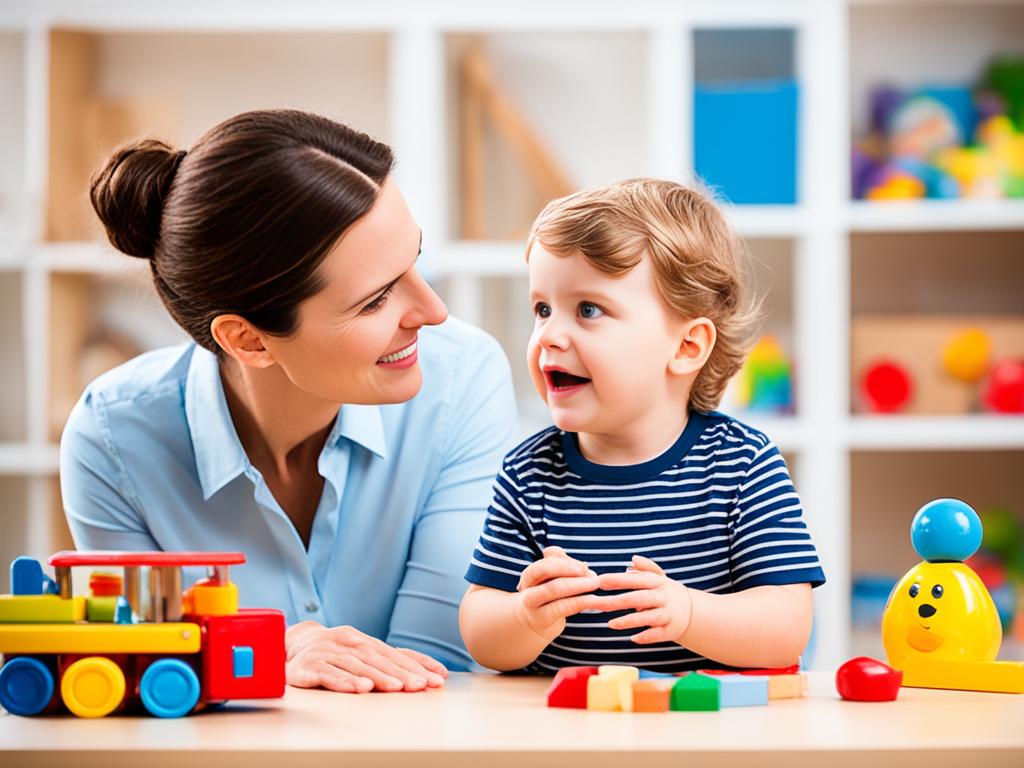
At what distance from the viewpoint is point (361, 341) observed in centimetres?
121

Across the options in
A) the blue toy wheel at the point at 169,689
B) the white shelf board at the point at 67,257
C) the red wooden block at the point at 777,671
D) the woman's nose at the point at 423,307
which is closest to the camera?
the blue toy wheel at the point at 169,689

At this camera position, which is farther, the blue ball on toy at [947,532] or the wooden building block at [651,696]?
the blue ball on toy at [947,532]

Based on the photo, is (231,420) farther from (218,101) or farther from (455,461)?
(218,101)

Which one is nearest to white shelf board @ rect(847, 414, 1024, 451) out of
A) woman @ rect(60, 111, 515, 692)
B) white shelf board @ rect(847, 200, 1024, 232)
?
white shelf board @ rect(847, 200, 1024, 232)

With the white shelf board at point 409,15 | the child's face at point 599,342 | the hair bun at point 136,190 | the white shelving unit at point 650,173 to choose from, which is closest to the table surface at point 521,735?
the child's face at point 599,342

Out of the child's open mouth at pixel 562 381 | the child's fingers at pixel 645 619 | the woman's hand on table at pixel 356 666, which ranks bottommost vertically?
the woman's hand on table at pixel 356 666

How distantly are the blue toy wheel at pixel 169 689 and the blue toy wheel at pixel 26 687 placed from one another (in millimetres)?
71

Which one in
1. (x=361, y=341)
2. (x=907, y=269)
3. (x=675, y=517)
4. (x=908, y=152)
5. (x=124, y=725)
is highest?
(x=908, y=152)

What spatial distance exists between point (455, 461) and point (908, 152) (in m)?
1.96

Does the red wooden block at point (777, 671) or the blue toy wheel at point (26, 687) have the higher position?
the blue toy wheel at point (26, 687)

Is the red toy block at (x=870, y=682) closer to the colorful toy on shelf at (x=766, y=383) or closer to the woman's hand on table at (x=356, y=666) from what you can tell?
the woman's hand on table at (x=356, y=666)

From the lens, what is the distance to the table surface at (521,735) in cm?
77

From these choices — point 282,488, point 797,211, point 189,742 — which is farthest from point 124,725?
point 797,211

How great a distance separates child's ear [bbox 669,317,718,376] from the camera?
1.16 metres
